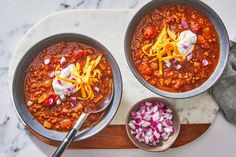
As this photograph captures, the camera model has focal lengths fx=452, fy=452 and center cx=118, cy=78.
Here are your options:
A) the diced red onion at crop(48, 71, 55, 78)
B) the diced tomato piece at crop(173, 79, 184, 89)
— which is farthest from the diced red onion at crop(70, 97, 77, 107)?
the diced tomato piece at crop(173, 79, 184, 89)

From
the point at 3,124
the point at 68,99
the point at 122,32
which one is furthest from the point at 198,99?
the point at 3,124

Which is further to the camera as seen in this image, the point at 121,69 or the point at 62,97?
the point at 121,69

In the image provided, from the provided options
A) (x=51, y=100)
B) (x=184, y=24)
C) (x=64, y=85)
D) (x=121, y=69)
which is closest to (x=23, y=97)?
(x=51, y=100)

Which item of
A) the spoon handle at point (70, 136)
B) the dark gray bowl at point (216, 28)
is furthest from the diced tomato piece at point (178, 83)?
the spoon handle at point (70, 136)

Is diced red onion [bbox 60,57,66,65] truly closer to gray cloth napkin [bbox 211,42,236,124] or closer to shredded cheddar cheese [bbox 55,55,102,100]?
shredded cheddar cheese [bbox 55,55,102,100]

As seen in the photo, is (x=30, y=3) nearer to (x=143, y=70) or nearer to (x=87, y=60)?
(x=87, y=60)

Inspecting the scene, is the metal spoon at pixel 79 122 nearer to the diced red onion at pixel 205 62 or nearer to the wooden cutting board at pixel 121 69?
the wooden cutting board at pixel 121 69

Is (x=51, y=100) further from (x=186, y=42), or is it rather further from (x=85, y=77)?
(x=186, y=42)

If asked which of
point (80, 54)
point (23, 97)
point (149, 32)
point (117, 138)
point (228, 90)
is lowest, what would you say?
point (117, 138)
